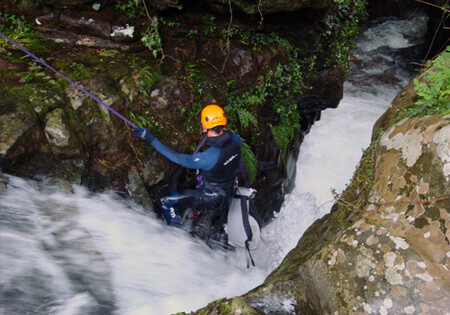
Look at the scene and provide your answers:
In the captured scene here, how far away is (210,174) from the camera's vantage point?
5047 mm

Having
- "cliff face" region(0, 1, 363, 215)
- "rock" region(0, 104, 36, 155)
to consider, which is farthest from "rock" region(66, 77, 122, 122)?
"rock" region(0, 104, 36, 155)

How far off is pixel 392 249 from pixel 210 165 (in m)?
2.66

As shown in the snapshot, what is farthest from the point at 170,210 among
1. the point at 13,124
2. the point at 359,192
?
the point at 359,192

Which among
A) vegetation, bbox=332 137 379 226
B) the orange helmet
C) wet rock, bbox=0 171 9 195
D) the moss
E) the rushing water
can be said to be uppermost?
the orange helmet

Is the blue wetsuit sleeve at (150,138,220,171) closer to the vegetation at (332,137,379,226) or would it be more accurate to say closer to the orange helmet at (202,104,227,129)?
the orange helmet at (202,104,227,129)

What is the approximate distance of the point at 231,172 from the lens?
5.12 metres

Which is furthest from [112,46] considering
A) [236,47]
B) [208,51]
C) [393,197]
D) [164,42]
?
[393,197]

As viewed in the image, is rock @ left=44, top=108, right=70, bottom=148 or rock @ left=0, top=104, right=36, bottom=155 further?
rock @ left=44, top=108, right=70, bottom=148

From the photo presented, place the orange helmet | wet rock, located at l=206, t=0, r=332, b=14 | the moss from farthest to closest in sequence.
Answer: wet rock, located at l=206, t=0, r=332, b=14 → the orange helmet → the moss

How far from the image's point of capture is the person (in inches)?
183

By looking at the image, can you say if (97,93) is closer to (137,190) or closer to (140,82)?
(140,82)

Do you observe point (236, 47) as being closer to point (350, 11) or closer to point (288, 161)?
point (288, 161)

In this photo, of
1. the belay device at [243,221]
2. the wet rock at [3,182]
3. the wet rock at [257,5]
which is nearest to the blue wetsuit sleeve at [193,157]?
the belay device at [243,221]

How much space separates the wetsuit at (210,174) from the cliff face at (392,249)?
176cm
